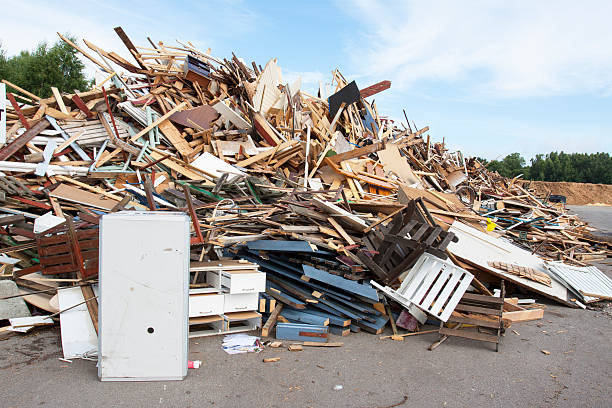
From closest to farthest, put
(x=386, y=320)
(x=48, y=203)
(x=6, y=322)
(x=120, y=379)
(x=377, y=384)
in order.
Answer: (x=120, y=379), (x=377, y=384), (x=6, y=322), (x=386, y=320), (x=48, y=203)

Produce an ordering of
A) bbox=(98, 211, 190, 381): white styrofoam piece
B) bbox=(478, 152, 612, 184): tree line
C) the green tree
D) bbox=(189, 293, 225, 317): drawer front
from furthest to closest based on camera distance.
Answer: bbox=(478, 152, 612, 184): tree line, the green tree, bbox=(189, 293, 225, 317): drawer front, bbox=(98, 211, 190, 381): white styrofoam piece

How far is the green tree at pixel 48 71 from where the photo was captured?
2678 centimetres

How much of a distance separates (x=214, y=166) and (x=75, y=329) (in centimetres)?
462

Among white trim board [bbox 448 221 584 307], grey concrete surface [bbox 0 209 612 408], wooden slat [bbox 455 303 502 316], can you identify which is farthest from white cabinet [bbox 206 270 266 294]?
white trim board [bbox 448 221 584 307]

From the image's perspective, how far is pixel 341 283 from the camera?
16.2 feet

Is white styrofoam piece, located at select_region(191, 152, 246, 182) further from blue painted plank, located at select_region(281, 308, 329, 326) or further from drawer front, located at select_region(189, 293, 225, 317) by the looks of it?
drawer front, located at select_region(189, 293, 225, 317)

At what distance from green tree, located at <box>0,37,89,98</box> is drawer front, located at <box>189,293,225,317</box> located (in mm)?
26971

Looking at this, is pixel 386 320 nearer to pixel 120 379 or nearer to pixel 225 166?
pixel 120 379

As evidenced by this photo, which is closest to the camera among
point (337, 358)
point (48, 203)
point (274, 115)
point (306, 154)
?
point (337, 358)

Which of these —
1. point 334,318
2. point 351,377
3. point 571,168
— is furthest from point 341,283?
point 571,168

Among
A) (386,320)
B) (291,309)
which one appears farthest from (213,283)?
(386,320)

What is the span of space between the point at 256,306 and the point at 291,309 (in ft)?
1.91

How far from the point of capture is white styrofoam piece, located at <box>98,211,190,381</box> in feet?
11.3

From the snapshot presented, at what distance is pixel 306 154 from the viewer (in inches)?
358
